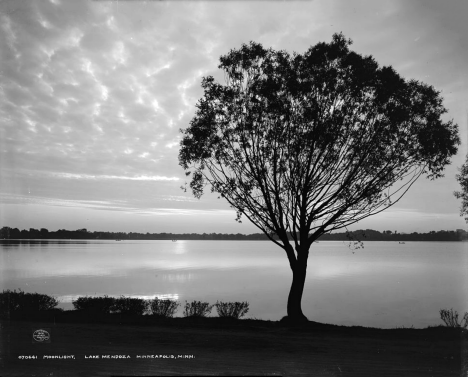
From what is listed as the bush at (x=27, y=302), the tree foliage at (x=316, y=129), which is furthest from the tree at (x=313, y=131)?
the bush at (x=27, y=302)

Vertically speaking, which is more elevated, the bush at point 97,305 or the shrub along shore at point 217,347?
the shrub along shore at point 217,347

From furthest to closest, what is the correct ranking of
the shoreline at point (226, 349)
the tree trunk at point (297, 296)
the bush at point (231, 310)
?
the bush at point (231, 310), the tree trunk at point (297, 296), the shoreline at point (226, 349)

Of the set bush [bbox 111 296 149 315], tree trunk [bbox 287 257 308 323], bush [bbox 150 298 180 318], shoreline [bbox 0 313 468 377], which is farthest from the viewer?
bush [bbox 150 298 180 318]

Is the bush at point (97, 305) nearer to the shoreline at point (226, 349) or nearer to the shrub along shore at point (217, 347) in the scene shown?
the shrub along shore at point (217, 347)

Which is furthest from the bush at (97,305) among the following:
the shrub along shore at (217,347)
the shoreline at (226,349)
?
the shoreline at (226,349)

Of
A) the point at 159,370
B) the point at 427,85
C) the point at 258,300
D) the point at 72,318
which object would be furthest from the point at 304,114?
the point at 258,300

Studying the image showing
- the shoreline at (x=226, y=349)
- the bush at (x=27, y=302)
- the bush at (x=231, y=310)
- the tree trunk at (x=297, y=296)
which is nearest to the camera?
the shoreline at (x=226, y=349)

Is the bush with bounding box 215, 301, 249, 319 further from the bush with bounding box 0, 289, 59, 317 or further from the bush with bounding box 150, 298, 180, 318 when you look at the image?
the bush with bounding box 0, 289, 59, 317

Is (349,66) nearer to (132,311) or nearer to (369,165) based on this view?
(369,165)

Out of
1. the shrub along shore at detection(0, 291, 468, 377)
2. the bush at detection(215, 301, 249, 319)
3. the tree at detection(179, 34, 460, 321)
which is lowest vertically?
the bush at detection(215, 301, 249, 319)

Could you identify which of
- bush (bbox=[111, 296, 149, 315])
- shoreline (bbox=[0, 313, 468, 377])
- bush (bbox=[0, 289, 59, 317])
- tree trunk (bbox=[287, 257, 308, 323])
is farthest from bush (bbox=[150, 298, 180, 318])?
tree trunk (bbox=[287, 257, 308, 323])

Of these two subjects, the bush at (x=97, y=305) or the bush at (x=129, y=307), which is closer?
the bush at (x=97, y=305)

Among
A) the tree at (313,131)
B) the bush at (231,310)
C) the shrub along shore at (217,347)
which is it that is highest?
the tree at (313,131)

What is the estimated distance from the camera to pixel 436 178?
70.9ft
